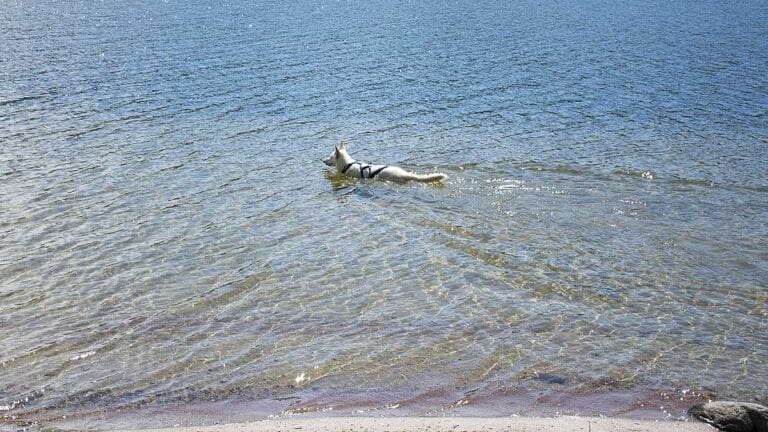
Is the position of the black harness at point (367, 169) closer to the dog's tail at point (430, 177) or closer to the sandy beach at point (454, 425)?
the dog's tail at point (430, 177)

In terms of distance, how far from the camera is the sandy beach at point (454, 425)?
871 cm

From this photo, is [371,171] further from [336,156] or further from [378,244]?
[378,244]

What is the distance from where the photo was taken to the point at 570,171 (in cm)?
1981

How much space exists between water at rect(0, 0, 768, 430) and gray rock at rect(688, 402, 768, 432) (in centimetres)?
81

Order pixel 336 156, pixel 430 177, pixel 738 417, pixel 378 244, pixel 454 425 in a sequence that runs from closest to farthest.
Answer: pixel 738 417 < pixel 454 425 < pixel 378 244 < pixel 430 177 < pixel 336 156

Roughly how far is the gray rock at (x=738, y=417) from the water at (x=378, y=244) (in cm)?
81

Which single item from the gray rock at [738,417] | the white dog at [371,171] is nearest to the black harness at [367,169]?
the white dog at [371,171]

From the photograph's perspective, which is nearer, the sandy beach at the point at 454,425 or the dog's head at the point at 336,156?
the sandy beach at the point at 454,425

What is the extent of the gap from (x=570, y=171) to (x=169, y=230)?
10216mm

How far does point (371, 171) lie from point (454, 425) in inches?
450

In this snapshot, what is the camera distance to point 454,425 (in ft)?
28.9

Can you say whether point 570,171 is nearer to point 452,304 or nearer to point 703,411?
point 452,304

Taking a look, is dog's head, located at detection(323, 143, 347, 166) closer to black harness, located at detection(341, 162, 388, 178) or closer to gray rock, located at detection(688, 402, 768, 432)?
black harness, located at detection(341, 162, 388, 178)

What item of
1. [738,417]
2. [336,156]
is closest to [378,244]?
[336,156]
